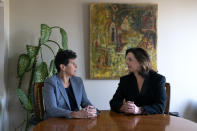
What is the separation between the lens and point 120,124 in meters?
1.64

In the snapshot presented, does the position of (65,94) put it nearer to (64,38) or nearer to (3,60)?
(64,38)

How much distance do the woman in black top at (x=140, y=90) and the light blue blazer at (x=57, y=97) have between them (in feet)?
1.17

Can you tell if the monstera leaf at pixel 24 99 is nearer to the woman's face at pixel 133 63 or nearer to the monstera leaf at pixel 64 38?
the monstera leaf at pixel 64 38

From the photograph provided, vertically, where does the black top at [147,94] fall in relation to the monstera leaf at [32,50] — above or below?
below

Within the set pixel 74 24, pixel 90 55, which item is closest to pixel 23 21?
pixel 74 24

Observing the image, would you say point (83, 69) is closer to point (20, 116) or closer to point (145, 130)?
point (20, 116)

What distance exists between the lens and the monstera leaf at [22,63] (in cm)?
279

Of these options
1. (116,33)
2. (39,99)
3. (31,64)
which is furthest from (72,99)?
(116,33)

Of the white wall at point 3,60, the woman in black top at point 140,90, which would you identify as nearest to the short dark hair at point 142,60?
the woman in black top at point 140,90

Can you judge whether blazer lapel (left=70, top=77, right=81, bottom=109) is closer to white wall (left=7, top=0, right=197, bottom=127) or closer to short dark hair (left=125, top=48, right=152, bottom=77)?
short dark hair (left=125, top=48, right=152, bottom=77)

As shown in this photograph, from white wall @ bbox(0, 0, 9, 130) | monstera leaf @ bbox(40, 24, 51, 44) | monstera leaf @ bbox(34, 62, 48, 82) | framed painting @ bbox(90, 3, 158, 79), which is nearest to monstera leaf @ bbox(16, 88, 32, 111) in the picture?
monstera leaf @ bbox(34, 62, 48, 82)

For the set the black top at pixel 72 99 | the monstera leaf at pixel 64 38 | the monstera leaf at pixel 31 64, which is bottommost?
the black top at pixel 72 99

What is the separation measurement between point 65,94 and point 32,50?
3.01 feet

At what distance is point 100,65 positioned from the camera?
304cm
